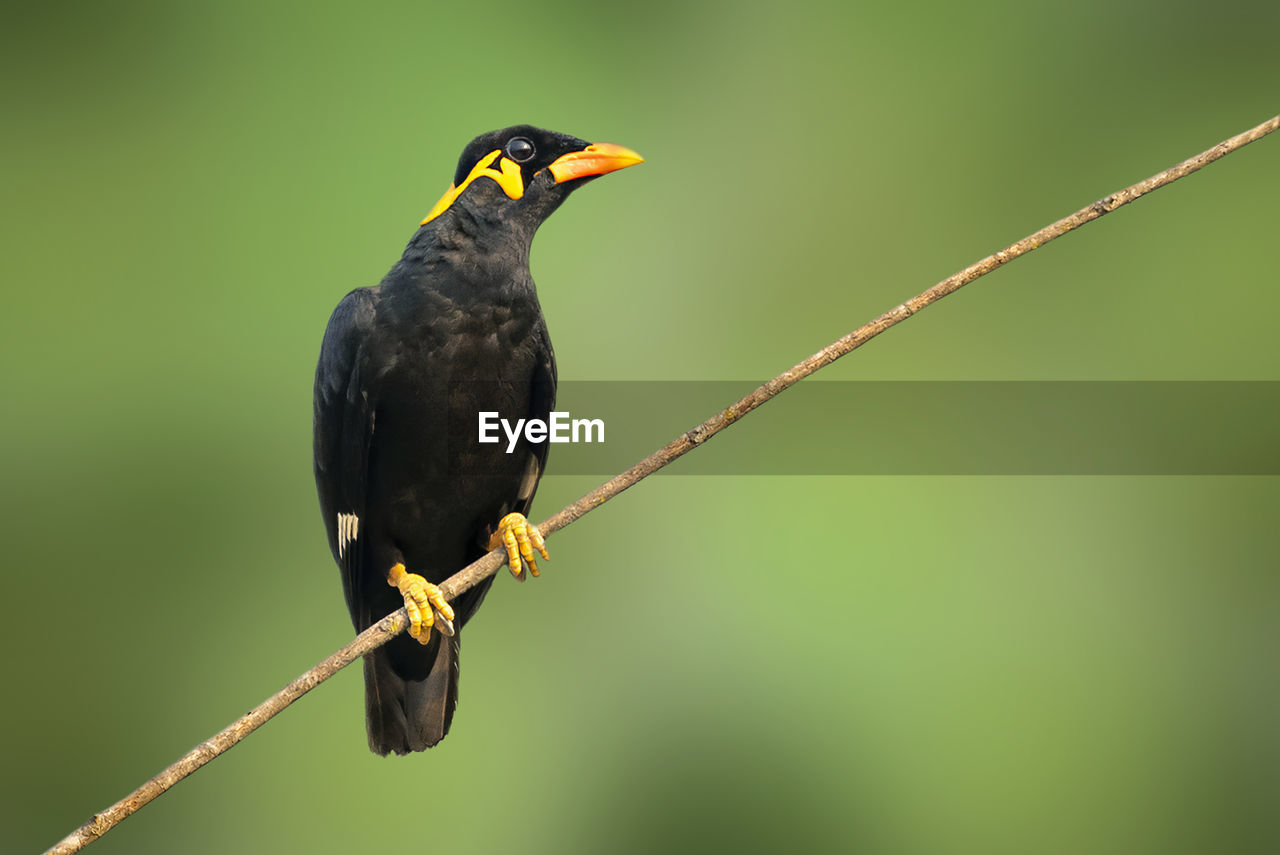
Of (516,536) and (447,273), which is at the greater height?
Answer: (447,273)

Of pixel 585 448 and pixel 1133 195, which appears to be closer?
pixel 1133 195

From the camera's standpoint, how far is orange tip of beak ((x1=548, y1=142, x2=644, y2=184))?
2211 millimetres

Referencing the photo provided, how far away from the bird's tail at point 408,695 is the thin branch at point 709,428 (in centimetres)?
78

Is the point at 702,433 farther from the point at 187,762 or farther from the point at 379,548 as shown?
the point at 379,548

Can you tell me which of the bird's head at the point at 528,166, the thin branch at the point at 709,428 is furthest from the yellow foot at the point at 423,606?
the bird's head at the point at 528,166

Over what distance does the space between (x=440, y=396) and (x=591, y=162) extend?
1.78 ft

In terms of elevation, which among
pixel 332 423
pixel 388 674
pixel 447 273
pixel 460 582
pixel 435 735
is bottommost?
pixel 435 735

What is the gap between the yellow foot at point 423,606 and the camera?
6.85 ft

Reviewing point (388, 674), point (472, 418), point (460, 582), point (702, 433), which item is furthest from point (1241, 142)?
point (388, 674)

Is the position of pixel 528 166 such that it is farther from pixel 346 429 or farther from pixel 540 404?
pixel 346 429

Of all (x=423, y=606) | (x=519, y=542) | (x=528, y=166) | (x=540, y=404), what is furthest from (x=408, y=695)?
(x=528, y=166)

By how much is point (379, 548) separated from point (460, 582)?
57 cm

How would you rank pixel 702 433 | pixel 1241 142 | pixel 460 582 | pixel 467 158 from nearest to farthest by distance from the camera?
pixel 1241 142 < pixel 702 433 < pixel 460 582 < pixel 467 158

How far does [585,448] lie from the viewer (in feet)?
11.4
